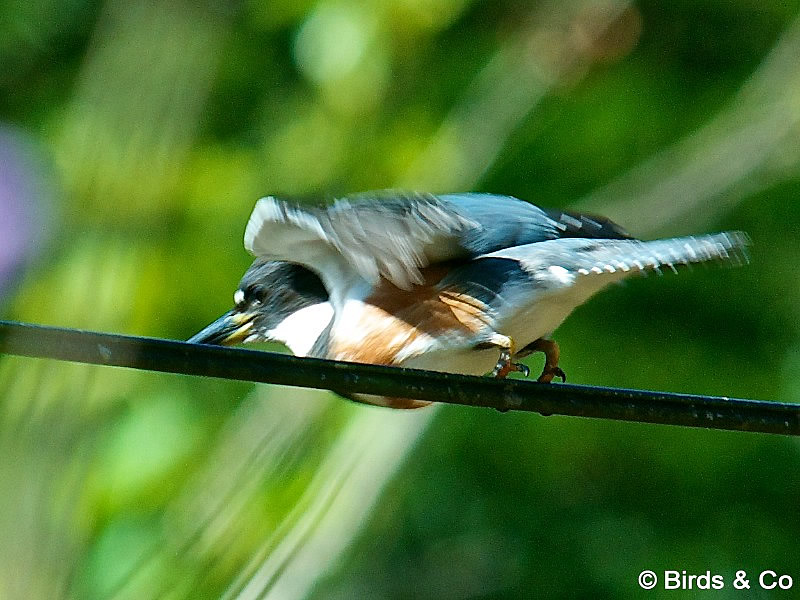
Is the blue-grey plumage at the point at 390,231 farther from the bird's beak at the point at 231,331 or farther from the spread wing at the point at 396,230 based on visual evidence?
the bird's beak at the point at 231,331

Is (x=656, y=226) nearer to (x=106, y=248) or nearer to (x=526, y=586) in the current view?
(x=526, y=586)

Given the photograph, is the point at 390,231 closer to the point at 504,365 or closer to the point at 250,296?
the point at 504,365

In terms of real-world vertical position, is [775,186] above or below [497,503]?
above

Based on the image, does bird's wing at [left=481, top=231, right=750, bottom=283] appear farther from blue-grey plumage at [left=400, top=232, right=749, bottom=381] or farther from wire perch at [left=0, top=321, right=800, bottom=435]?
wire perch at [left=0, top=321, right=800, bottom=435]

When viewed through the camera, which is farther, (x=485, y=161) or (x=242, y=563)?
(x=485, y=161)

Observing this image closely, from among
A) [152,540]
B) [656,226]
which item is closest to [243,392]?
[152,540]

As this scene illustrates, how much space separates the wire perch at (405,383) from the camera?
1758 millimetres

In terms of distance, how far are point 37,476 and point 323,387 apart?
851 millimetres

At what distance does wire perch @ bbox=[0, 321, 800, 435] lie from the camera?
1.76 meters

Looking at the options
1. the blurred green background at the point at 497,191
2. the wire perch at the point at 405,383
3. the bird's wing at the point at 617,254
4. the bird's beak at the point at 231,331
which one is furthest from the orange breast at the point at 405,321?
the blurred green background at the point at 497,191

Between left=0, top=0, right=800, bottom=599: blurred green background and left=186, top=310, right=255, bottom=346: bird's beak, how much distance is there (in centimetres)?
34

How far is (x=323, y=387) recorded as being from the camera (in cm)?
190

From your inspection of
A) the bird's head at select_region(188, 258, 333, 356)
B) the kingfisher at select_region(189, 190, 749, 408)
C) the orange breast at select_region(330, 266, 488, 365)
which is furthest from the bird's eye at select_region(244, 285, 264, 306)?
the orange breast at select_region(330, 266, 488, 365)

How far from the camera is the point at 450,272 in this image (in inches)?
108
